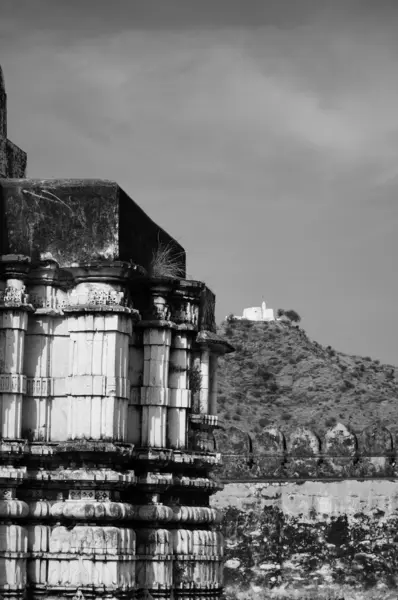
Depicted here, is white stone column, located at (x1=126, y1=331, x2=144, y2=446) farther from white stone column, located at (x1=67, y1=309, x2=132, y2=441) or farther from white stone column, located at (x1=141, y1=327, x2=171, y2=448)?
white stone column, located at (x1=67, y1=309, x2=132, y2=441)

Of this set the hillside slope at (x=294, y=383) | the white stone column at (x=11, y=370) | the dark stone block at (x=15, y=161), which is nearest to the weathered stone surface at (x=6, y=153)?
the dark stone block at (x=15, y=161)

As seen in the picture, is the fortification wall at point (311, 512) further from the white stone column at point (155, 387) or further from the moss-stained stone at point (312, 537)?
the white stone column at point (155, 387)

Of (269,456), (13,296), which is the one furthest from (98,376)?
(269,456)

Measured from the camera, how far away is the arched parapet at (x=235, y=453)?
27.2 meters

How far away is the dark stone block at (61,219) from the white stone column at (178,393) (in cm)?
166

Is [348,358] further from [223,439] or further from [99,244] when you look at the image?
[99,244]

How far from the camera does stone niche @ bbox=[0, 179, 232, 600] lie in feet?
50.5

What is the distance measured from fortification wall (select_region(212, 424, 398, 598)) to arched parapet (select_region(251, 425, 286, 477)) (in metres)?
0.02

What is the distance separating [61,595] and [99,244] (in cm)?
371

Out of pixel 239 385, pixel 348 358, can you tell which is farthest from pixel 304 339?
pixel 239 385

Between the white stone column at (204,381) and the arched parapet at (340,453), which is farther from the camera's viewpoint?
the arched parapet at (340,453)

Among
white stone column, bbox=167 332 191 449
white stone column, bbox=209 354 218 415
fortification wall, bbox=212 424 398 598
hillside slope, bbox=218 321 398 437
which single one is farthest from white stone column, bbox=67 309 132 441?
hillside slope, bbox=218 321 398 437

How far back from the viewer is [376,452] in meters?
27.0

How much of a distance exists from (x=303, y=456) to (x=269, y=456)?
61 centimetres
